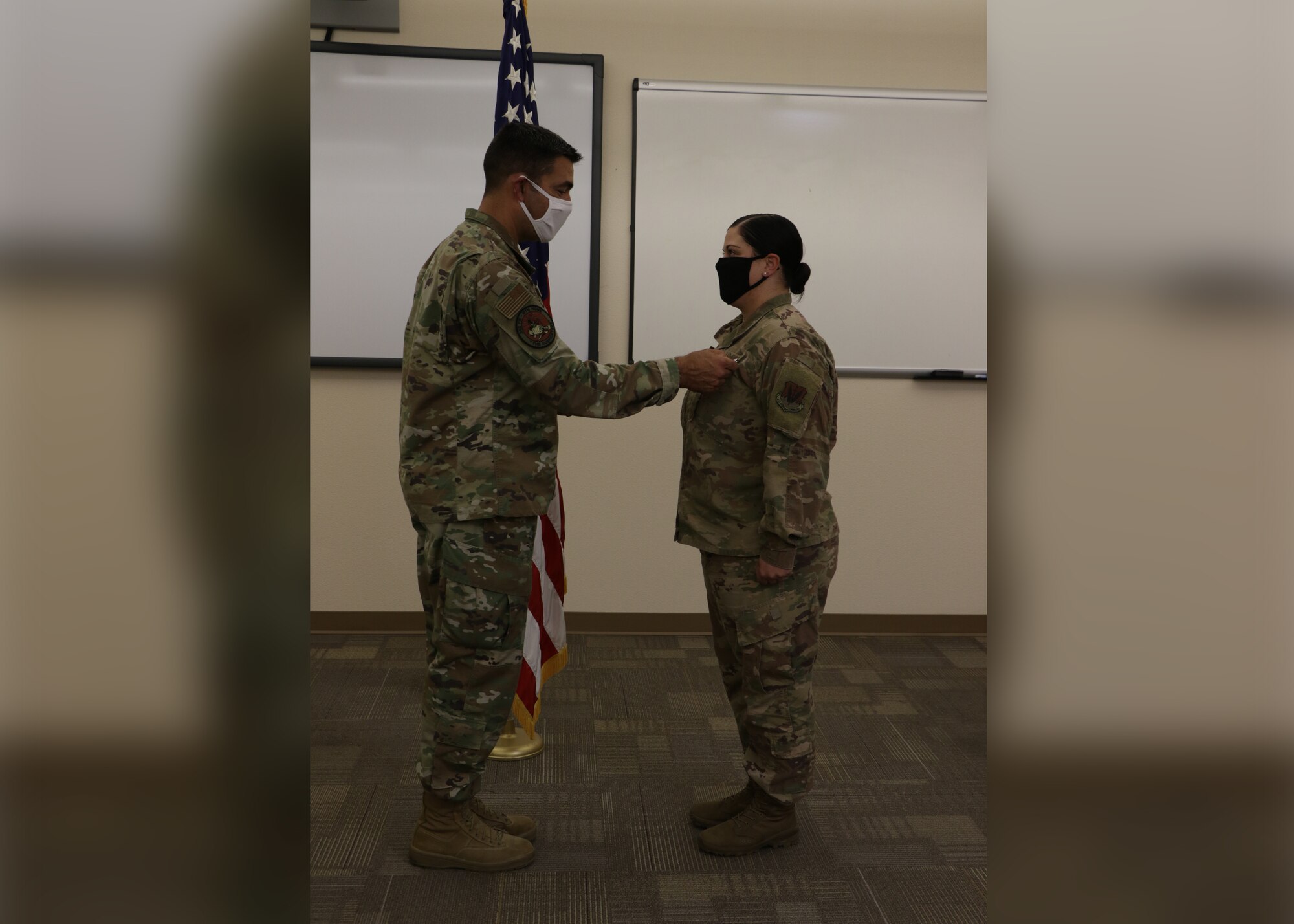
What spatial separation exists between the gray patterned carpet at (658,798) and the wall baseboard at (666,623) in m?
0.19

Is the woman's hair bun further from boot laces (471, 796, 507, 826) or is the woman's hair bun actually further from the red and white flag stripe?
boot laces (471, 796, 507, 826)

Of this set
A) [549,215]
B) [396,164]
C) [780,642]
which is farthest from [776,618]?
[396,164]

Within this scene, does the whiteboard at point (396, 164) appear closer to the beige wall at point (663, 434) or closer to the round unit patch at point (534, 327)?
the beige wall at point (663, 434)

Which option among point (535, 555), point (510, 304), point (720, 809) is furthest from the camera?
point (535, 555)

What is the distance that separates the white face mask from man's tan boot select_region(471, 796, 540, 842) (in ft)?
4.13

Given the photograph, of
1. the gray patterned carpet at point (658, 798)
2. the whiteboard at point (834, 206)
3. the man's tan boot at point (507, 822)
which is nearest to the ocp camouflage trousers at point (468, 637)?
the man's tan boot at point (507, 822)

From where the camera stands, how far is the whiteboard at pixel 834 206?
3793mm

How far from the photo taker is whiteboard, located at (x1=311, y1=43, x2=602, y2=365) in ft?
12.1

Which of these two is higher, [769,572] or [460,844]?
[769,572]

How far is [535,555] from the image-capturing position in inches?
95.8

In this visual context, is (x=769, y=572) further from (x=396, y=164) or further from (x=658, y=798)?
(x=396, y=164)

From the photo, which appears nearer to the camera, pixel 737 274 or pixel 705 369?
pixel 705 369

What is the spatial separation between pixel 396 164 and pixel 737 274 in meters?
Result: 2.02

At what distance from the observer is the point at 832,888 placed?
2.03 m
